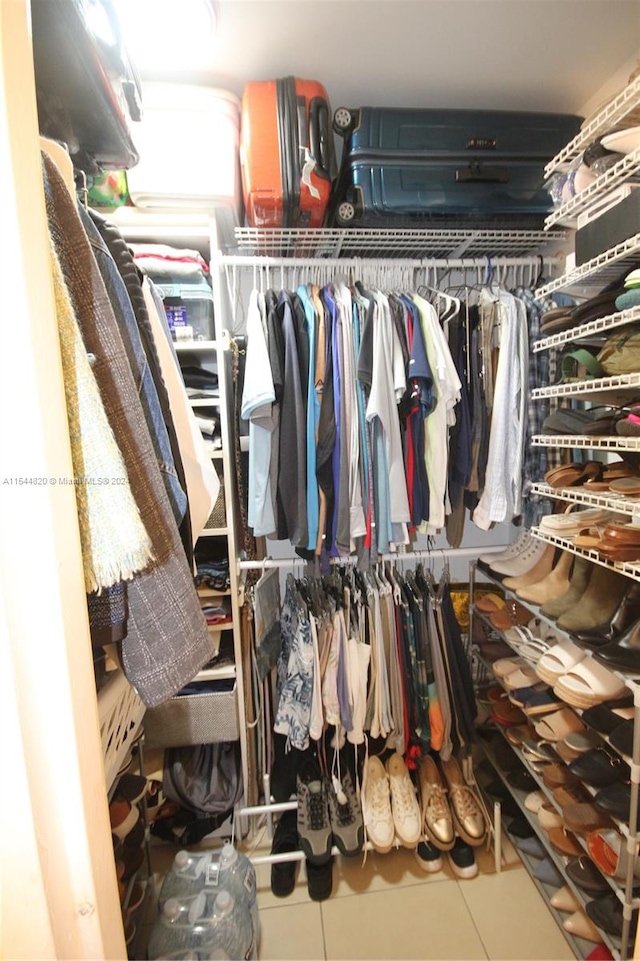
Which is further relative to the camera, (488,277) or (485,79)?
(488,277)

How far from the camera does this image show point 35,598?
342 millimetres

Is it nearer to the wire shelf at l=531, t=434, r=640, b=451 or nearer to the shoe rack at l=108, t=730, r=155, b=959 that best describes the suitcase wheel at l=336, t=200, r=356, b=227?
the wire shelf at l=531, t=434, r=640, b=451

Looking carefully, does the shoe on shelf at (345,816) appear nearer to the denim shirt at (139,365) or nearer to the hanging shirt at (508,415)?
the hanging shirt at (508,415)

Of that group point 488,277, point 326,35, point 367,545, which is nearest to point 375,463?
point 367,545

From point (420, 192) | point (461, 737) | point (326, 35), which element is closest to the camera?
point (326, 35)

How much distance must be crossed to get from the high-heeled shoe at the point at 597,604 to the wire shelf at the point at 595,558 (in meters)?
0.08

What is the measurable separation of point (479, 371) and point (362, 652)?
37.3 inches

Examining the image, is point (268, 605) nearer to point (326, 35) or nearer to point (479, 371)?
point (479, 371)

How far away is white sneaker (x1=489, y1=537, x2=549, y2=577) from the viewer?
1287mm

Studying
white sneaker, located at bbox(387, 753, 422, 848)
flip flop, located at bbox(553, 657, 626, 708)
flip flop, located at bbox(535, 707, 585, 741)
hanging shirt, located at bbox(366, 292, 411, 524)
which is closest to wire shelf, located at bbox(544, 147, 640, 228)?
hanging shirt, located at bbox(366, 292, 411, 524)

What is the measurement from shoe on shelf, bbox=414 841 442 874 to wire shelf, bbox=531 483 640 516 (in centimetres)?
118

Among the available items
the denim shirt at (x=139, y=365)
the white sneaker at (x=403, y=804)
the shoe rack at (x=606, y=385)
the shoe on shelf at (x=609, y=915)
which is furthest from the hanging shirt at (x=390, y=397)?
the shoe on shelf at (x=609, y=915)

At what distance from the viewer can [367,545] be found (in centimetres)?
118

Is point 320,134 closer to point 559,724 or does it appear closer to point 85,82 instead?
point 85,82
